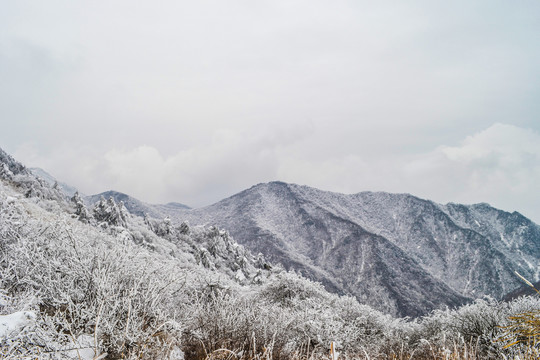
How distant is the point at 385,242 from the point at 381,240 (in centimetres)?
200

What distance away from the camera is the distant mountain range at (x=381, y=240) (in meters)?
112

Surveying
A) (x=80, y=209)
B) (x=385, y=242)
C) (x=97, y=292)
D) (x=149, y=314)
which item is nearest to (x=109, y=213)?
(x=80, y=209)

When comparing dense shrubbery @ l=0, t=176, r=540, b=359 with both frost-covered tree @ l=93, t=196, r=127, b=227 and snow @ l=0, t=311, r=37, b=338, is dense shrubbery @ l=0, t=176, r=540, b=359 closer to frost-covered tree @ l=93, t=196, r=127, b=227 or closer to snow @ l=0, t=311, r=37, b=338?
snow @ l=0, t=311, r=37, b=338

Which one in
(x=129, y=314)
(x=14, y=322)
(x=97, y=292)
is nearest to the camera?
(x=129, y=314)

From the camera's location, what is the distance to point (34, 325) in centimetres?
297

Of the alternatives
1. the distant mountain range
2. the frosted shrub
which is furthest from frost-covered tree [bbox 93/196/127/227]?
the distant mountain range

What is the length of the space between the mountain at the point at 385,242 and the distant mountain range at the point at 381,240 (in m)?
0.45

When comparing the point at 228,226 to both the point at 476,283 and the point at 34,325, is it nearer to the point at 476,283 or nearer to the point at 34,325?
the point at 476,283

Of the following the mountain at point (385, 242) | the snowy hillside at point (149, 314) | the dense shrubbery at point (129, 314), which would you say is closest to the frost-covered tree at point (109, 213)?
the snowy hillside at point (149, 314)

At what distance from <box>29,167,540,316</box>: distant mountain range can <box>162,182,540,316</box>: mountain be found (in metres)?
0.45

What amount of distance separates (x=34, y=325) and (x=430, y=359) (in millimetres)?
10214

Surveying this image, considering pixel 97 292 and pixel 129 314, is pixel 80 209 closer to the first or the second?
pixel 97 292

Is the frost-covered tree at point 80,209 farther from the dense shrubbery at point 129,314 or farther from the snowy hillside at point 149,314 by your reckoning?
the dense shrubbery at point 129,314

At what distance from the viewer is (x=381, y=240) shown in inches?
5290
